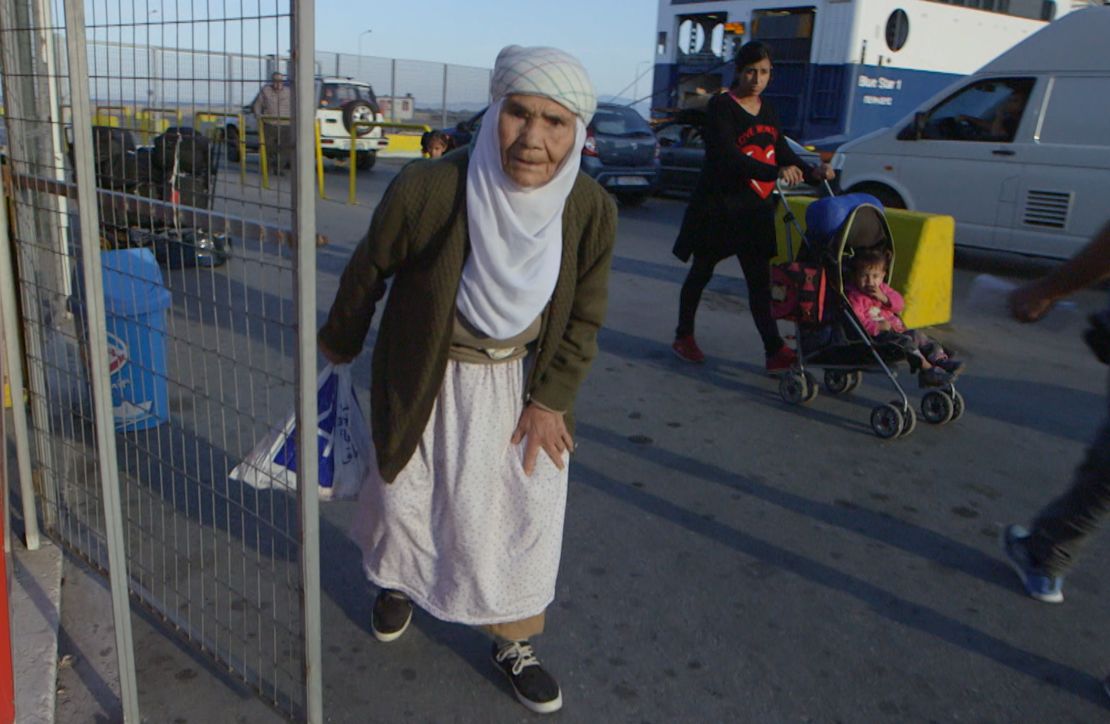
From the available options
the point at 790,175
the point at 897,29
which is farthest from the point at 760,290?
the point at 897,29

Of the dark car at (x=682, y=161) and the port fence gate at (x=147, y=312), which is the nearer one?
the port fence gate at (x=147, y=312)

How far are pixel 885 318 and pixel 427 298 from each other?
11.1 ft

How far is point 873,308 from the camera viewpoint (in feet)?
16.6

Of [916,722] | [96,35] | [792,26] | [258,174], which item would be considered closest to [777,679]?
[916,722]

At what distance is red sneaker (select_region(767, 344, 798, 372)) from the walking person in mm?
2225

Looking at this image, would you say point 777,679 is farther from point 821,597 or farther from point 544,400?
point 544,400

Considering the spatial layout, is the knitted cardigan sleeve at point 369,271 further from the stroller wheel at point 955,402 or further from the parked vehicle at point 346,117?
the parked vehicle at point 346,117

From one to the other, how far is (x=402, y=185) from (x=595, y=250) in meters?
0.52

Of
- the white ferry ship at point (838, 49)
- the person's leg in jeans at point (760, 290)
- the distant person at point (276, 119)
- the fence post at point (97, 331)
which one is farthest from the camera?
the white ferry ship at point (838, 49)

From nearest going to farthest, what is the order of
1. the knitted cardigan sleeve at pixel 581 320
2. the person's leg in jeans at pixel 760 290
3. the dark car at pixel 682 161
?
the knitted cardigan sleeve at pixel 581 320 → the person's leg in jeans at pixel 760 290 → the dark car at pixel 682 161

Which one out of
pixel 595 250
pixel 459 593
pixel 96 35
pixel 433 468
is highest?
pixel 96 35

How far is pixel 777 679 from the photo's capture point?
9.42 feet

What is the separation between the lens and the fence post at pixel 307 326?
1.77m

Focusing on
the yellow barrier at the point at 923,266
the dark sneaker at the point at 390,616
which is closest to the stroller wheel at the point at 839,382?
the yellow barrier at the point at 923,266
